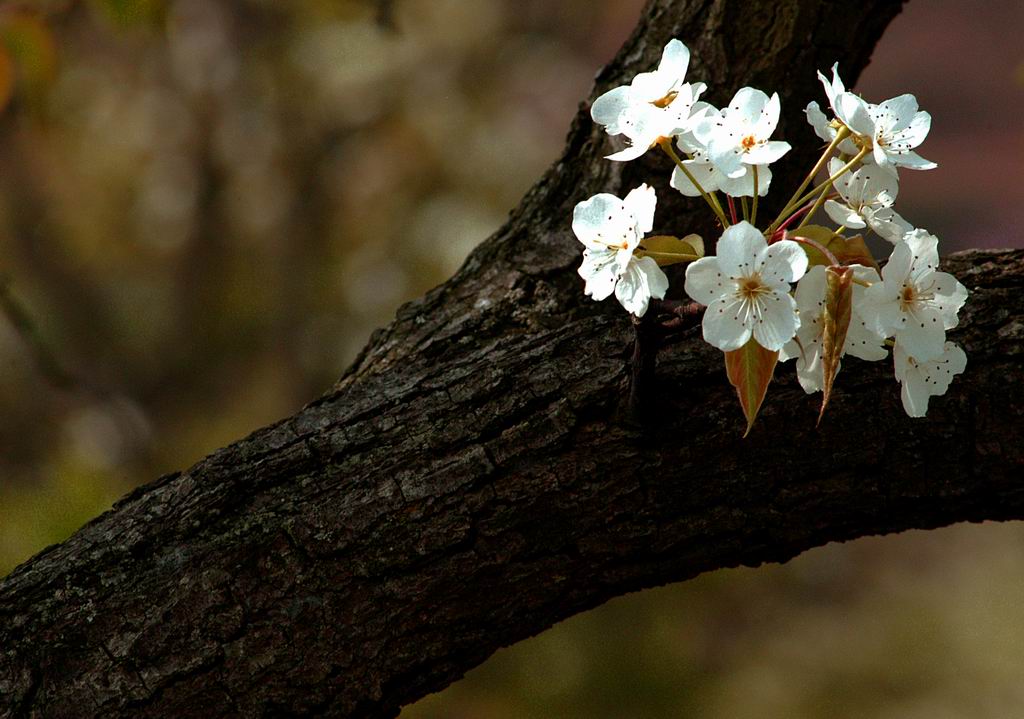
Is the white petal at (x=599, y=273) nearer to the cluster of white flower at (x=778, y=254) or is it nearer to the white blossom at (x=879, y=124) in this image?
the cluster of white flower at (x=778, y=254)

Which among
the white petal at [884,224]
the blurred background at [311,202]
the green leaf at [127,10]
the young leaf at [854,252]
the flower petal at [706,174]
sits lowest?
the young leaf at [854,252]

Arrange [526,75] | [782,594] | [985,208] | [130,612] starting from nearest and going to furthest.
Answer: [130,612] → [782,594] → [985,208] → [526,75]

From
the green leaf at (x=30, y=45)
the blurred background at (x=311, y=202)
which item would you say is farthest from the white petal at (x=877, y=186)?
the blurred background at (x=311, y=202)

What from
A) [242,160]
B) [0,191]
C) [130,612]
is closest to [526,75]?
[242,160]

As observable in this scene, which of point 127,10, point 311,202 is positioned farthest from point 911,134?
point 311,202

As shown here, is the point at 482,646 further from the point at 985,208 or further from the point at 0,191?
the point at 0,191

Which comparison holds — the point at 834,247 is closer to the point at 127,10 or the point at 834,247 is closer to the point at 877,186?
the point at 877,186

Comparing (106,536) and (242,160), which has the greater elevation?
(242,160)
